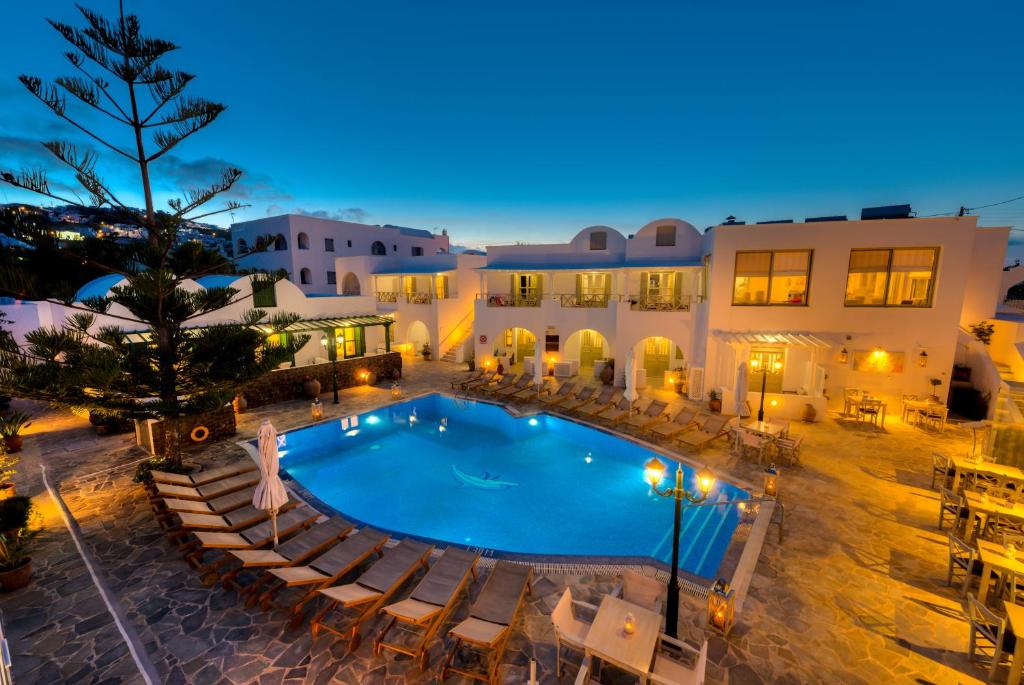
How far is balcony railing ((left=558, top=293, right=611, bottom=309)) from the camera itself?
19203 millimetres

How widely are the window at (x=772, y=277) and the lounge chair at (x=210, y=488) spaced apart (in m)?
15.7

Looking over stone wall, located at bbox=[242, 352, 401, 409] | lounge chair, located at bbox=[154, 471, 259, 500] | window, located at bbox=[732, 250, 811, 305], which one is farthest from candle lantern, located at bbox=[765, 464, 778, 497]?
stone wall, located at bbox=[242, 352, 401, 409]

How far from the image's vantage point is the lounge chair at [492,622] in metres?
4.40

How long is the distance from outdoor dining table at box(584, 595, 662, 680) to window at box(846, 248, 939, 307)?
561 inches

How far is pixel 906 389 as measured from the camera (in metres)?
13.4

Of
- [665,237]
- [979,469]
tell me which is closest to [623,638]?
[979,469]

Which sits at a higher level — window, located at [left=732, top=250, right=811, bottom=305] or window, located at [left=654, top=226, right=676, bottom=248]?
window, located at [left=654, top=226, right=676, bottom=248]

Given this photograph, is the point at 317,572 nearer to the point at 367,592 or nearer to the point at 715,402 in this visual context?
the point at 367,592

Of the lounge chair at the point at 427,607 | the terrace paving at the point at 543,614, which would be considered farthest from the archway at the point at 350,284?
the lounge chair at the point at 427,607

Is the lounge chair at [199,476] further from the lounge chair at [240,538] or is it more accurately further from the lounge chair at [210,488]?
the lounge chair at [240,538]

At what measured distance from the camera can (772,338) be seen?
43.6ft

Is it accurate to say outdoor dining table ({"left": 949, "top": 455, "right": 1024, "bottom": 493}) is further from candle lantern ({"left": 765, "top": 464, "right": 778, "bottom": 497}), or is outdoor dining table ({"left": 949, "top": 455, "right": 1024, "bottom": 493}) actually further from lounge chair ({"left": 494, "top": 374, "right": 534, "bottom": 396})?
lounge chair ({"left": 494, "top": 374, "right": 534, "bottom": 396})

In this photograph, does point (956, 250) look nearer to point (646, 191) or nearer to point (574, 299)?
point (574, 299)

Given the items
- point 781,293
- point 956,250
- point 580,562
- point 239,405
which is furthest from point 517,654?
point 956,250
